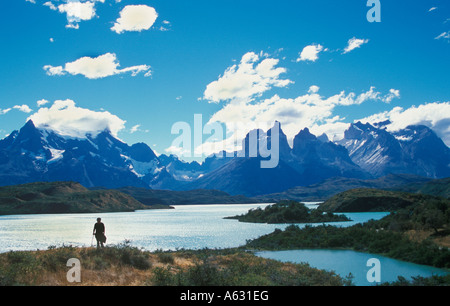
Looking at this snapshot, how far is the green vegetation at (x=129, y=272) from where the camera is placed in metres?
24.3

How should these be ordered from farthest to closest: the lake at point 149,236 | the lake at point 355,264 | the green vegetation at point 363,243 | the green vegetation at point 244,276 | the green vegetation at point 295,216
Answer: the green vegetation at point 295,216 < the lake at point 149,236 < the green vegetation at point 363,243 < the lake at point 355,264 < the green vegetation at point 244,276

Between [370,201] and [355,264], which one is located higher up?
[355,264]

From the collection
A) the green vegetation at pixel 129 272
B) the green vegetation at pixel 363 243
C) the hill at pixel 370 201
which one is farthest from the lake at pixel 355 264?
the hill at pixel 370 201

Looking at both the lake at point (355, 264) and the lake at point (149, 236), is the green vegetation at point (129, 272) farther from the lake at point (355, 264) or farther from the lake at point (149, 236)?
the lake at point (149, 236)

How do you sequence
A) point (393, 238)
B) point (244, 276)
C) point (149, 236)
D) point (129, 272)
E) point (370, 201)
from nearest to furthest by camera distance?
point (244, 276)
point (129, 272)
point (393, 238)
point (149, 236)
point (370, 201)

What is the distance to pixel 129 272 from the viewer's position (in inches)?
1139

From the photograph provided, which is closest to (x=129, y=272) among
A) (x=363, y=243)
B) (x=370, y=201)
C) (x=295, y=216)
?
(x=363, y=243)

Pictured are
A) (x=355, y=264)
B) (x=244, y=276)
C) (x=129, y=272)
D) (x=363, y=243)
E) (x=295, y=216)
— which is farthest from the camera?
(x=295, y=216)

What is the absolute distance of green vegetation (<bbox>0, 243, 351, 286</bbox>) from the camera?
24344 millimetres

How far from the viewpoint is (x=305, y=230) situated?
69.0 meters

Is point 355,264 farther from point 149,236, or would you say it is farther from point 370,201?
point 370,201
